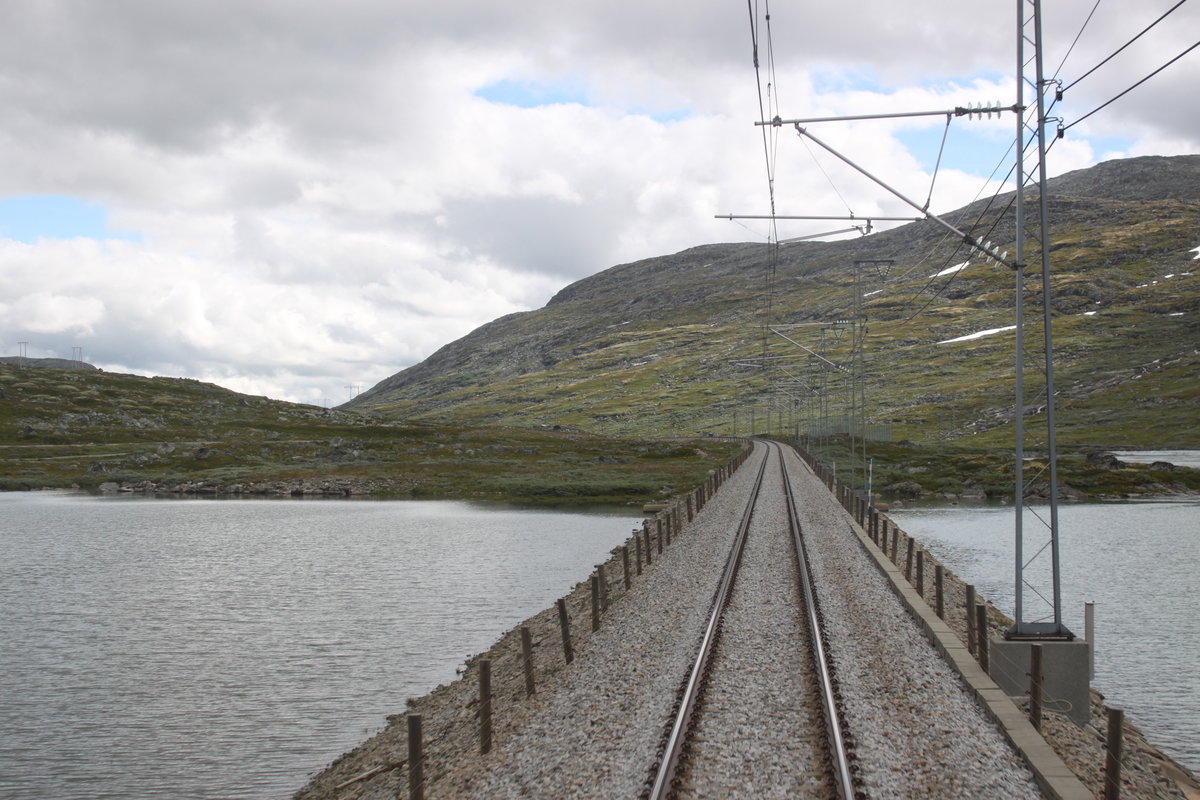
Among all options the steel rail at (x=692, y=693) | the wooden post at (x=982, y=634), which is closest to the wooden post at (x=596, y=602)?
the steel rail at (x=692, y=693)

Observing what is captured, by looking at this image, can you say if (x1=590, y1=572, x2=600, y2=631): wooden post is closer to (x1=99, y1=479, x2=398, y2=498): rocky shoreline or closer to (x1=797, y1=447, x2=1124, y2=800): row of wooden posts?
(x1=797, y1=447, x2=1124, y2=800): row of wooden posts

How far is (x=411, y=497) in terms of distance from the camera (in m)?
90.6

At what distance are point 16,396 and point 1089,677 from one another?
167 m

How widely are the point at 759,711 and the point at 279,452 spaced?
11050 centimetres

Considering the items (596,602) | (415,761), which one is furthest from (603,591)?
(415,761)

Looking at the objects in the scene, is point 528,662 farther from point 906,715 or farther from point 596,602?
point 906,715

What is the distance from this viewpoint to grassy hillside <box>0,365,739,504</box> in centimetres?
9512

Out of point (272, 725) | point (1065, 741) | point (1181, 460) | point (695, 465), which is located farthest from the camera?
point (1181, 460)

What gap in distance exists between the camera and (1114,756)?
12.3m

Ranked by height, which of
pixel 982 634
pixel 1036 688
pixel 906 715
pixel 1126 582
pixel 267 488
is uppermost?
pixel 982 634

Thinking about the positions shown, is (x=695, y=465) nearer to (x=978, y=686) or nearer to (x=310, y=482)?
(x=310, y=482)

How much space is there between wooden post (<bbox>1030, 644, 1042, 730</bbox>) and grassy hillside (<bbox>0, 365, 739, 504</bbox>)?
65227 millimetres

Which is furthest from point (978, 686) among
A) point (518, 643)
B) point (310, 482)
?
point (310, 482)

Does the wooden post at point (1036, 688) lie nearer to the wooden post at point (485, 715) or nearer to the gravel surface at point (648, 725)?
the gravel surface at point (648, 725)
